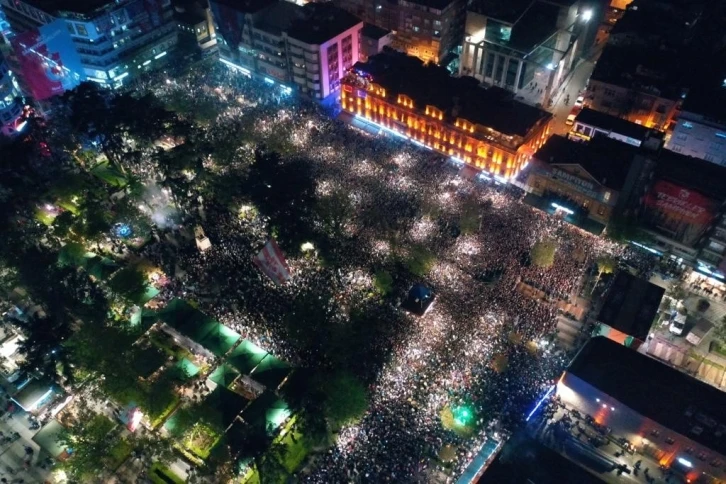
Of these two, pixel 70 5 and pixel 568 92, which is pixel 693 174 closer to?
pixel 568 92

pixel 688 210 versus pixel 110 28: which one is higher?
pixel 110 28

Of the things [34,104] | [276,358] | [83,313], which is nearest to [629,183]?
[276,358]

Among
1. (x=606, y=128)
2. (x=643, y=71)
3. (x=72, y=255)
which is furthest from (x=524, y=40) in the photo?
(x=72, y=255)

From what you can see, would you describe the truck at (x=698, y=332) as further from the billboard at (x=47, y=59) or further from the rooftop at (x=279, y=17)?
the billboard at (x=47, y=59)

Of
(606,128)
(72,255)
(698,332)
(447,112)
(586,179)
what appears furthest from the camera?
(606,128)

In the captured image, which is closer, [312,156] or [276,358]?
[276,358]

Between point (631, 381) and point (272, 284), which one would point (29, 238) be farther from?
point (631, 381)

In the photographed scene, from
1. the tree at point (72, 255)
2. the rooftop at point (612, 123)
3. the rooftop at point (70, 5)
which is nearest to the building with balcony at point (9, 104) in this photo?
the rooftop at point (70, 5)

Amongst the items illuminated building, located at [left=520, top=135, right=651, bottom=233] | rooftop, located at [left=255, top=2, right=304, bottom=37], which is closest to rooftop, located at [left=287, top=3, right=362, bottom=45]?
rooftop, located at [left=255, top=2, right=304, bottom=37]
